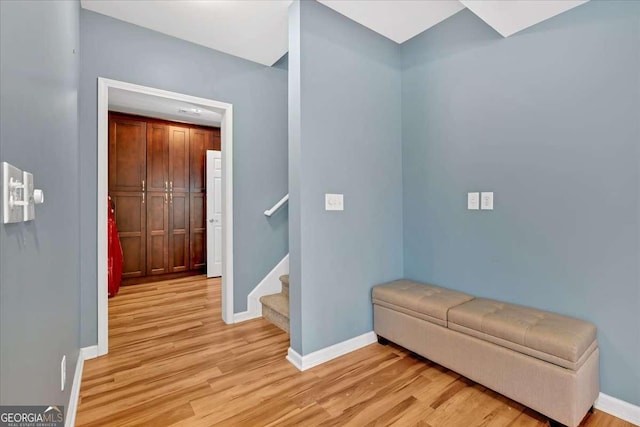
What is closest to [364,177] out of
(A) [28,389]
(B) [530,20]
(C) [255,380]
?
(B) [530,20]

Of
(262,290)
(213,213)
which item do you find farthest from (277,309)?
(213,213)

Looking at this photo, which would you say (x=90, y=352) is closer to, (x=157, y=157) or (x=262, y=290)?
(x=262, y=290)

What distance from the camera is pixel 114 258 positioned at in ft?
12.8

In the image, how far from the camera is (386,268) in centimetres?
267

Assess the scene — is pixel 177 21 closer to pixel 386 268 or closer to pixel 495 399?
pixel 386 268

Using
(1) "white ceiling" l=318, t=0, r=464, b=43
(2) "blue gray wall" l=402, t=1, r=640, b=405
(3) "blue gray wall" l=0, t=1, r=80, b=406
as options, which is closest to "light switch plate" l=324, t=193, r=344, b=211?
(2) "blue gray wall" l=402, t=1, r=640, b=405

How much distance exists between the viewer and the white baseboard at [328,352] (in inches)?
84.3

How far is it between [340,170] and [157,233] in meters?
3.56

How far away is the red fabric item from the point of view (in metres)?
3.80

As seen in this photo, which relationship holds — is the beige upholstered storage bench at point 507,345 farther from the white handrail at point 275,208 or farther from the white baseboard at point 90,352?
the white baseboard at point 90,352

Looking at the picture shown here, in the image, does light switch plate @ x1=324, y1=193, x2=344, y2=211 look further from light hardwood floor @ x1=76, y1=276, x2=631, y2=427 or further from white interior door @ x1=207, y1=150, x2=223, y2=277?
white interior door @ x1=207, y1=150, x2=223, y2=277

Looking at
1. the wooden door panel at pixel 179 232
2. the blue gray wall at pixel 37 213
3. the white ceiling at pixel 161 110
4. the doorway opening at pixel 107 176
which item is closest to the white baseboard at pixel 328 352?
the doorway opening at pixel 107 176

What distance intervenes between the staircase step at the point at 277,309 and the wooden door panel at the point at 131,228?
2.48 m

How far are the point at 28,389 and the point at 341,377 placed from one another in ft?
5.42
